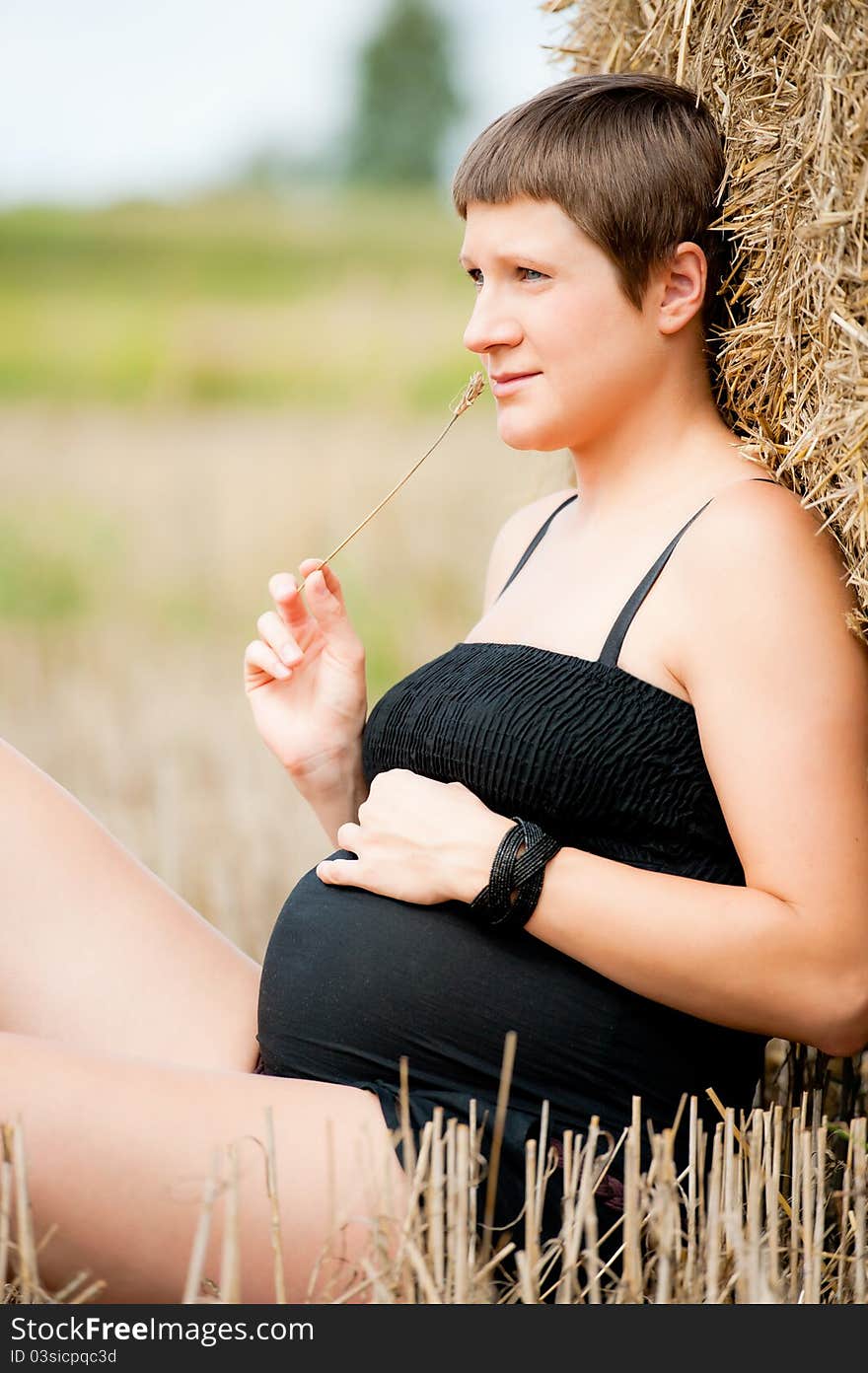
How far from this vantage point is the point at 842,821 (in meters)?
1.52

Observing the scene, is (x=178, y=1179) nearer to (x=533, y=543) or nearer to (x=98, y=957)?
(x=98, y=957)

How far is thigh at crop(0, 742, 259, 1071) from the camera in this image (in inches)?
72.6

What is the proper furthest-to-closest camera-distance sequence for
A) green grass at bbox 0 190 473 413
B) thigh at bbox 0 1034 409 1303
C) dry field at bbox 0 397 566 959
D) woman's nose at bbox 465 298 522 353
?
green grass at bbox 0 190 473 413, dry field at bbox 0 397 566 959, woman's nose at bbox 465 298 522 353, thigh at bbox 0 1034 409 1303

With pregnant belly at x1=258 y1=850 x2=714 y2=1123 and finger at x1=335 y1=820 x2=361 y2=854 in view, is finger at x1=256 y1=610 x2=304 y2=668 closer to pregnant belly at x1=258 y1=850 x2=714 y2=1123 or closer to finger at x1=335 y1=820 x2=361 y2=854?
finger at x1=335 y1=820 x2=361 y2=854

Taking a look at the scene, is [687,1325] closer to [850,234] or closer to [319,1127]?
[319,1127]

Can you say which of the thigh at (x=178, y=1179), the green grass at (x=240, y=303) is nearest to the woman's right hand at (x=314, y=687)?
the thigh at (x=178, y=1179)

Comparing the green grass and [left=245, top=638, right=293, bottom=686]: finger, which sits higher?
the green grass

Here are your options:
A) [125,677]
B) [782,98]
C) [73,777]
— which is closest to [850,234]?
[782,98]

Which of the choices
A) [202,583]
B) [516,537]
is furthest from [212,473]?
[516,537]

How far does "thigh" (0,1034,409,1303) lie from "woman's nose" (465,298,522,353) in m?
0.89

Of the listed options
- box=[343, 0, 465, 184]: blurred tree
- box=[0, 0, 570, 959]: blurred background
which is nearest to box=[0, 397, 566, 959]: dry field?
box=[0, 0, 570, 959]: blurred background

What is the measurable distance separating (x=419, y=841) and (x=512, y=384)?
0.56 meters

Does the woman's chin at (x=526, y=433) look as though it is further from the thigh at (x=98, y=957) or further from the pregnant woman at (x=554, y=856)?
the thigh at (x=98, y=957)

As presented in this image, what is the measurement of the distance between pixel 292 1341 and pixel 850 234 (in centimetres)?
124
